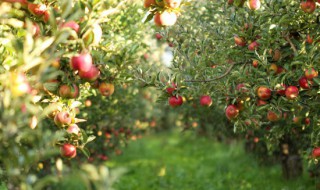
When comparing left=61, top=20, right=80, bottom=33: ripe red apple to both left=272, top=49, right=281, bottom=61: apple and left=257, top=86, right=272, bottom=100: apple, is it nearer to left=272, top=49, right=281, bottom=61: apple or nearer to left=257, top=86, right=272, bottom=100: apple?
left=257, top=86, right=272, bottom=100: apple

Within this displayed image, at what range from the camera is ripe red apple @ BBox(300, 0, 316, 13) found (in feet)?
13.6

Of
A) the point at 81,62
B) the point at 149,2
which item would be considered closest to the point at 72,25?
the point at 81,62

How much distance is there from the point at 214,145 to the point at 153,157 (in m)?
2.80

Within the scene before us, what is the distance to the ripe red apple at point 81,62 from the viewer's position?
329 cm

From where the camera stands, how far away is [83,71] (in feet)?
11.0

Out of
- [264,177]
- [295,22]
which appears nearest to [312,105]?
[295,22]

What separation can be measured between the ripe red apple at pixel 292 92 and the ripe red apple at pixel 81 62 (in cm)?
204

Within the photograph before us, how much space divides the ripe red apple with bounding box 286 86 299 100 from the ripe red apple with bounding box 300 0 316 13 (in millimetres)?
751

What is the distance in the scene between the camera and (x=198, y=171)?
11.2 meters

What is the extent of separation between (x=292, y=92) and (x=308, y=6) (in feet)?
2.73

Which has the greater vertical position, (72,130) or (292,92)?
(292,92)

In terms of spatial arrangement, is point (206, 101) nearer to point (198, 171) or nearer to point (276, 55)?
point (276, 55)

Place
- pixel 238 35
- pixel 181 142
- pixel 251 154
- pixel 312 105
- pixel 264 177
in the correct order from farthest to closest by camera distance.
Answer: pixel 181 142 → pixel 251 154 → pixel 264 177 → pixel 238 35 → pixel 312 105

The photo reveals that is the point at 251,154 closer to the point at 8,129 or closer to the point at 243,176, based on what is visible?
the point at 243,176
